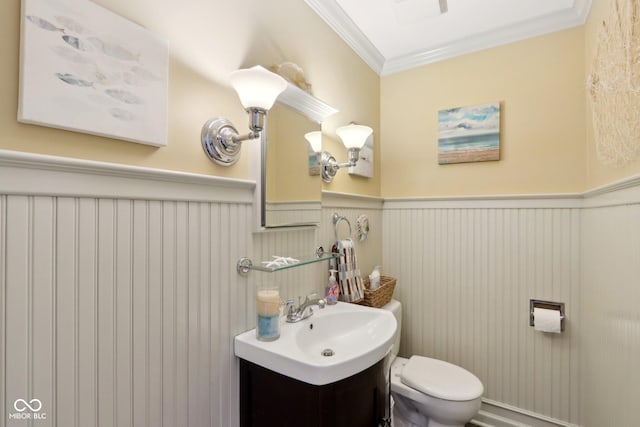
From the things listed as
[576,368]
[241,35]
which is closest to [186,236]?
[241,35]

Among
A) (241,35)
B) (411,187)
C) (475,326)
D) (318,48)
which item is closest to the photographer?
(241,35)

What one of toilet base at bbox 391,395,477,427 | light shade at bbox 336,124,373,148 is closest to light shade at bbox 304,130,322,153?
light shade at bbox 336,124,373,148

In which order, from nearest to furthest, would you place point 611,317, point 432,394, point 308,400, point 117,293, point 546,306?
point 117,293, point 308,400, point 611,317, point 432,394, point 546,306

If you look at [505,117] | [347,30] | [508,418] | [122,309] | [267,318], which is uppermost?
[347,30]

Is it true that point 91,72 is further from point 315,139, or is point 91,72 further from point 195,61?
point 315,139

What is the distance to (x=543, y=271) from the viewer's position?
76.6 inches

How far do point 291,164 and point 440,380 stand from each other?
4.70 ft

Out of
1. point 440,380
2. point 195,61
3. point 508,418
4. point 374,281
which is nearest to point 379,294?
point 374,281

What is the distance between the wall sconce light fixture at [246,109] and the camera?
109 cm

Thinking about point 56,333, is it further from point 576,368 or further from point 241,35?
point 576,368

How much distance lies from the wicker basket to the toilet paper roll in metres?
0.86

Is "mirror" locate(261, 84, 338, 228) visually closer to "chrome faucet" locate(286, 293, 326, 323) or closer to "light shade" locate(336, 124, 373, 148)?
"light shade" locate(336, 124, 373, 148)

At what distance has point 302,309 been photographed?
1486 millimetres

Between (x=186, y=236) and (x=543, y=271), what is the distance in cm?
206
